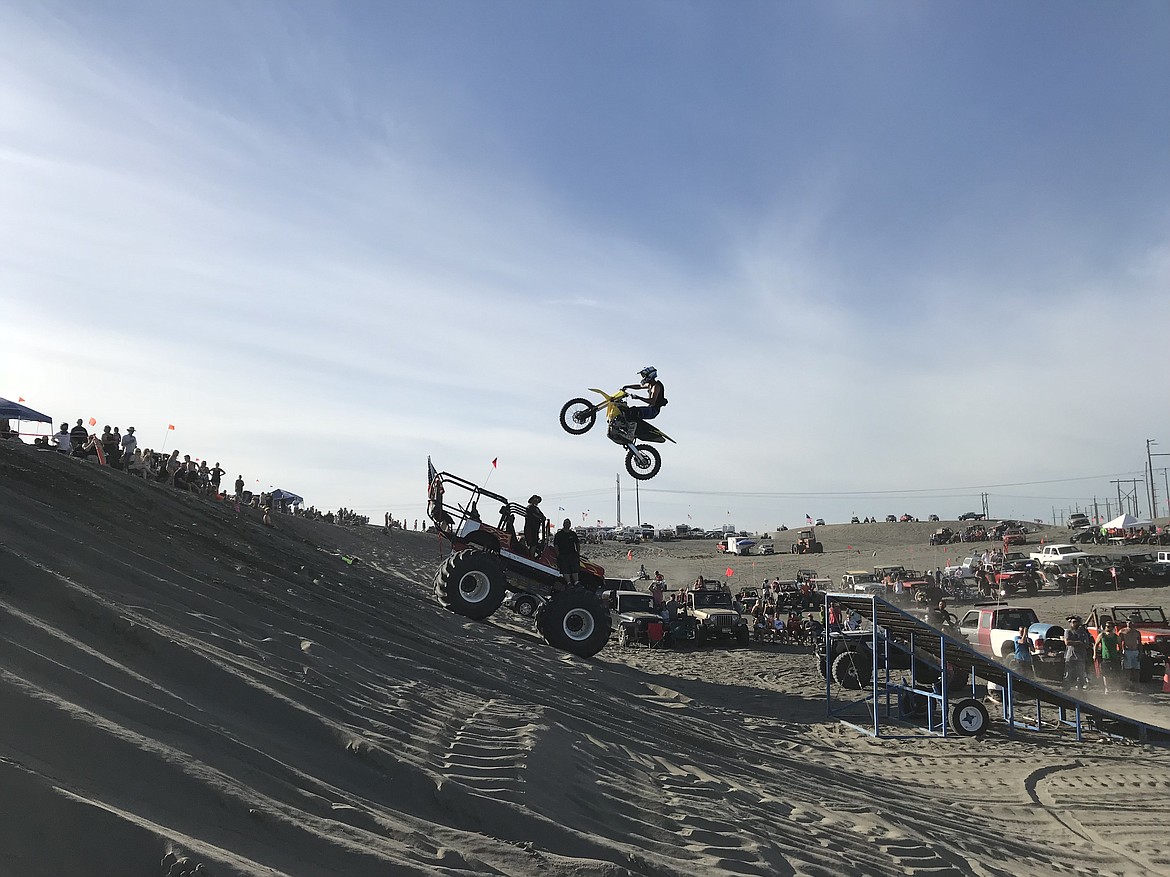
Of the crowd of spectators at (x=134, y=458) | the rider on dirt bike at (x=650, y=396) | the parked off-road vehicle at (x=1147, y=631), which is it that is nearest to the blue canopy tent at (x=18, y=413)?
the crowd of spectators at (x=134, y=458)

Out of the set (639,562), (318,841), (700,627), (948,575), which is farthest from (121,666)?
(639,562)

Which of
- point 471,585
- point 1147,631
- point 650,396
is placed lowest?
point 1147,631

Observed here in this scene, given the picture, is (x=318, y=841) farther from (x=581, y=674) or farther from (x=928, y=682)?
(x=928, y=682)

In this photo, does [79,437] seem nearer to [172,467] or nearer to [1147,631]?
[172,467]

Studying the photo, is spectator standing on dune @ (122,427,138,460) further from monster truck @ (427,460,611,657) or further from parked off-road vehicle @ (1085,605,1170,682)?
parked off-road vehicle @ (1085,605,1170,682)

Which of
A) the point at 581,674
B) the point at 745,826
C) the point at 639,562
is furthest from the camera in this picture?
the point at 639,562

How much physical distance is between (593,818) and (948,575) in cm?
3364

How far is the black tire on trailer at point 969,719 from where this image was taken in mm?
11211

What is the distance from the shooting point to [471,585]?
13023 millimetres

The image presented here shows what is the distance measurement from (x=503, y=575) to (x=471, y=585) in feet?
1.77

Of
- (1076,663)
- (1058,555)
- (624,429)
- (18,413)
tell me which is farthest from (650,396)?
(1058,555)

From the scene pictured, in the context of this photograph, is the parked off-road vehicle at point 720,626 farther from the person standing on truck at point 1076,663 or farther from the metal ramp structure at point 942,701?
the person standing on truck at point 1076,663

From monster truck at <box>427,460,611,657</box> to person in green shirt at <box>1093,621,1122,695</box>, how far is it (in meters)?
8.39

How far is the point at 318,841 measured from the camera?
11.3 feet
